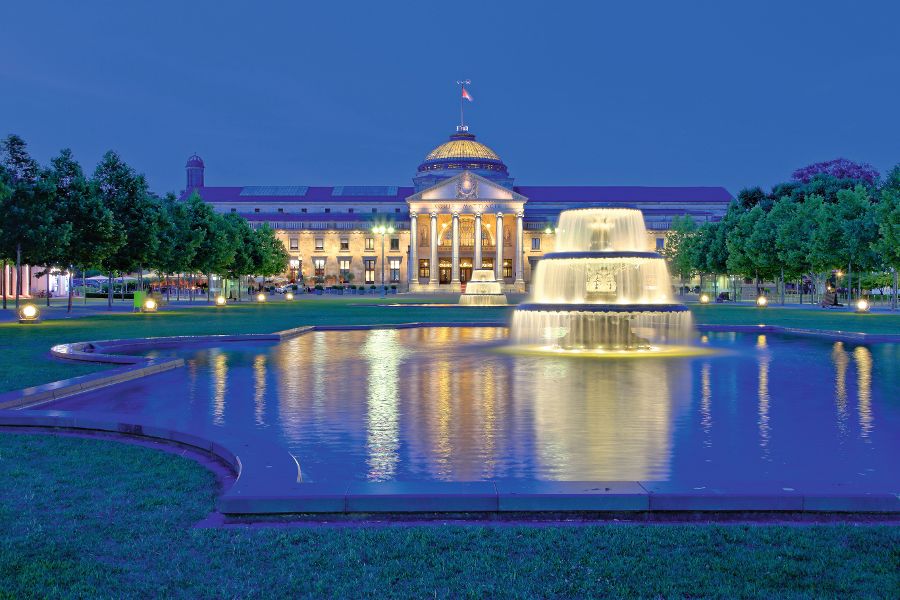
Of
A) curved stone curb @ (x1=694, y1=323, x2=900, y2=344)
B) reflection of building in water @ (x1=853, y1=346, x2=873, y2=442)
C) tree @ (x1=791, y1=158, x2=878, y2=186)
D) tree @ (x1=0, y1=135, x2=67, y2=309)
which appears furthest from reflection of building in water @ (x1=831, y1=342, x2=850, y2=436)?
tree @ (x1=791, y1=158, x2=878, y2=186)

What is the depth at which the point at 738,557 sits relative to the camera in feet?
17.6

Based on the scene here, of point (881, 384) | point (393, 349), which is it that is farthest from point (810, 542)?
point (393, 349)

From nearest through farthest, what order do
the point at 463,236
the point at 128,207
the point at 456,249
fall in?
the point at 128,207 < the point at 456,249 < the point at 463,236

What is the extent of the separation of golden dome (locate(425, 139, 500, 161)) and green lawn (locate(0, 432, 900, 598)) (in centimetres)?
12024

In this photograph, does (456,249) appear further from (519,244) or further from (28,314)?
(28,314)

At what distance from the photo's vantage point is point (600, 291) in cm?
2241

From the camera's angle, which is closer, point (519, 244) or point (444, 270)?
point (519, 244)

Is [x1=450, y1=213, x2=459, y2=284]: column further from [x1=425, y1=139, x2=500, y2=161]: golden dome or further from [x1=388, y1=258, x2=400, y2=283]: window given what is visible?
[x1=425, y1=139, x2=500, y2=161]: golden dome

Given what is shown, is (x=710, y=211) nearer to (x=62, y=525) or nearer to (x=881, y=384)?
(x=881, y=384)

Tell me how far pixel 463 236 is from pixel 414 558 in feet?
380

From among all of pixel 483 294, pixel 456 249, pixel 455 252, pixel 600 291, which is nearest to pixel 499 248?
pixel 456 249

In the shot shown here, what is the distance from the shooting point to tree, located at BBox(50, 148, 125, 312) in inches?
1468

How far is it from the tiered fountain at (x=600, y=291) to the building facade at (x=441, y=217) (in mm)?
83815

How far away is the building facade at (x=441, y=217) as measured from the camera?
11319cm
